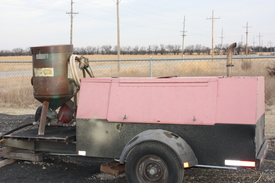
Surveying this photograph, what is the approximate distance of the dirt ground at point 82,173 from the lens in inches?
181

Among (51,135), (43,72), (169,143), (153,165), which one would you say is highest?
(43,72)

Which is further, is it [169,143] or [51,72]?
[51,72]

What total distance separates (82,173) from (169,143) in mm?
1759

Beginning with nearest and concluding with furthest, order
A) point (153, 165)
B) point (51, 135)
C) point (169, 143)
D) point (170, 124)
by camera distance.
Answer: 1. point (169, 143)
2. point (153, 165)
3. point (170, 124)
4. point (51, 135)

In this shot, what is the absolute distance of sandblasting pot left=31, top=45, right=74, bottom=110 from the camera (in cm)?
504

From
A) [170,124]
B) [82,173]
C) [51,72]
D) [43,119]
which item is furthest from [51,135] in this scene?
[170,124]

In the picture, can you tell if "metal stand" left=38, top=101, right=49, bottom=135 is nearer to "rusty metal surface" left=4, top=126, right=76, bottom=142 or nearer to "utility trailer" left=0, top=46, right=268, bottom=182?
"rusty metal surface" left=4, top=126, right=76, bottom=142

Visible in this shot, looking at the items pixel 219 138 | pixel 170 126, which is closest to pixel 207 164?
pixel 219 138

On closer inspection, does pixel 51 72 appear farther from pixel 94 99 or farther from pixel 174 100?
pixel 174 100

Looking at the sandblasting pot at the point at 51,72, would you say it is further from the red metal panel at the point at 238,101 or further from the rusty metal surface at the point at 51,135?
the red metal panel at the point at 238,101

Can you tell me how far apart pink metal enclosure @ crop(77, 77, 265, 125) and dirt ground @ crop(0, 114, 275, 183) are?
931 mm

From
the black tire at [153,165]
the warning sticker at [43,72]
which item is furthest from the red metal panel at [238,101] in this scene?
the warning sticker at [43,72]

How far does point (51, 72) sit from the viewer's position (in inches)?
198

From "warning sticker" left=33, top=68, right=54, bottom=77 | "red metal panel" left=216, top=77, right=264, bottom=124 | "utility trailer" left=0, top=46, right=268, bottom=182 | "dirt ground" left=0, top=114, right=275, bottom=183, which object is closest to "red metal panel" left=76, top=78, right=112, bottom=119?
"utility trailer" left=0, top=46, right=268, bottom=182
